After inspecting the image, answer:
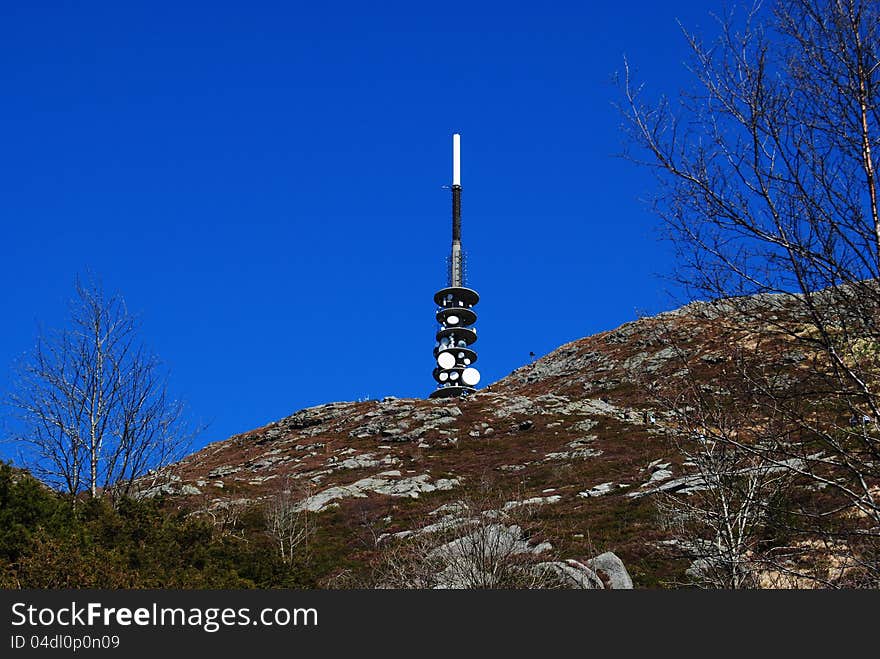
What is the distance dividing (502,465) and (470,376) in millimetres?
30503

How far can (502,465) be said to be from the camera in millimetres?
38750

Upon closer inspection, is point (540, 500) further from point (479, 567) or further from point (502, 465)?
point (479, 567)

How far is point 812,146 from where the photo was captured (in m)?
6.34

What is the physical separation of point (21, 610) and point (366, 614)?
346 cm

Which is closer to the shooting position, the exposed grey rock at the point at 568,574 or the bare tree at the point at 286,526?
the exposed grey rock at the point at 568,574

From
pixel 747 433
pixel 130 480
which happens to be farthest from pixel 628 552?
pixel 747 433

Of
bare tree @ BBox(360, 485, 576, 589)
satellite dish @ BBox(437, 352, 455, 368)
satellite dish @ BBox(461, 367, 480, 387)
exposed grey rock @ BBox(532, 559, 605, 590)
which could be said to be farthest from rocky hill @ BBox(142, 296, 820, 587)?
satellite dish @ BBox(437, 352, 455, 368)

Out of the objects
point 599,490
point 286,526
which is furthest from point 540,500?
point 286,526

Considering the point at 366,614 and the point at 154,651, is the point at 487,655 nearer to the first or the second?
the point at 366,614

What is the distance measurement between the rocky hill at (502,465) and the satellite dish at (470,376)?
12.2ft

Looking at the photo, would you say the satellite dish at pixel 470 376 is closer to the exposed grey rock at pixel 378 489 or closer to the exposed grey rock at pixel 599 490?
the exposed grey rock at pixel 378 489

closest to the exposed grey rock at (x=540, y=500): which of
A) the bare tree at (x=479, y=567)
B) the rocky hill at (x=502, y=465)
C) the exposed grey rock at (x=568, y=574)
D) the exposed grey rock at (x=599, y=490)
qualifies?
the rocky hill at (x=502, y=465)

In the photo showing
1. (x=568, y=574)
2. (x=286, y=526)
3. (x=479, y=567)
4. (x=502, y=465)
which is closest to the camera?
(x=479, y=567)

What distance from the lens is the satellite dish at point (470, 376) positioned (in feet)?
226
